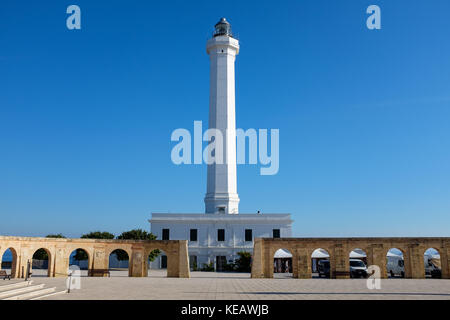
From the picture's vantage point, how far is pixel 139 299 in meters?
14.8

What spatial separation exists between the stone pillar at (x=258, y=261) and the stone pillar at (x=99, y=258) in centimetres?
1071

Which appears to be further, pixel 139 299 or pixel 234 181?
pixel 234 181

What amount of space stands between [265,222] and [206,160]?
9.11m

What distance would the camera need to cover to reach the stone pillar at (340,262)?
29.0 meters

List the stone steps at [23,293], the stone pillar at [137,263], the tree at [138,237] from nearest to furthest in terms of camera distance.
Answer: the stone steps at [23,293] → the stone pillar at [137,263] → the tree at [138,237]

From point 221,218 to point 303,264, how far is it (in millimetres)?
15315

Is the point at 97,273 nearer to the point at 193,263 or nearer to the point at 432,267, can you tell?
the point at 193,263

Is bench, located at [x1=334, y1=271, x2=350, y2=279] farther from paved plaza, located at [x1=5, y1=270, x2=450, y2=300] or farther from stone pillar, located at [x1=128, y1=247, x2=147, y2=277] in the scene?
stone pillar, located at [x1=128, y1=247, x2=147, y2=277]

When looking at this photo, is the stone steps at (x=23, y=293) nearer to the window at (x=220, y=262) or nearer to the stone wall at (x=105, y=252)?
the stone wall at (x=105, y=252)

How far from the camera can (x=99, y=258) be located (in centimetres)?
3044

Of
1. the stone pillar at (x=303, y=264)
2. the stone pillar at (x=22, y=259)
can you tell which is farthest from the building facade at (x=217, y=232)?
the stone pillar at (x=22, y=259)

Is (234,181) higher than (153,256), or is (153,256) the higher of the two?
(234,181)
